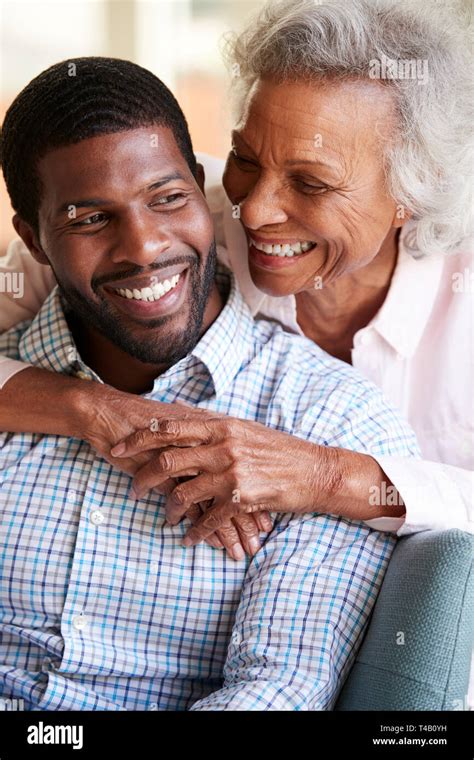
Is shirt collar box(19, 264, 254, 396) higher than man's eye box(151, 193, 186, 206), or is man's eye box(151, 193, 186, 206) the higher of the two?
man's eye box(151, 193, 186, 206)

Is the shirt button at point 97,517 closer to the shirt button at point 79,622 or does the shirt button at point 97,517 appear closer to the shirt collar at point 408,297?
the shirt button at point 79,622

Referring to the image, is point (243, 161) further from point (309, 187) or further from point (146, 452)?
point (146, 452)

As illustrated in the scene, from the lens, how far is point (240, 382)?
169cm

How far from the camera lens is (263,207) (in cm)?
171

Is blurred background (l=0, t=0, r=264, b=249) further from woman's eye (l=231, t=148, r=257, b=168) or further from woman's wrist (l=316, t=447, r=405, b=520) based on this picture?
woman's wrist (l=316, t=447, r=405, b=520)

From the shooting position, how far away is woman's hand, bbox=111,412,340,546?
1.49m

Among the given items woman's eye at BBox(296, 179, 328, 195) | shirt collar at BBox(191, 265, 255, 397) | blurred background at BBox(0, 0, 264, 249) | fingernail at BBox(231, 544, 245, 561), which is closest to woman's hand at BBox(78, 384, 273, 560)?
fingernail at BBox(231, 544, 245, 561)

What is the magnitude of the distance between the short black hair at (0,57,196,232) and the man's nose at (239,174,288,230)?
13cm

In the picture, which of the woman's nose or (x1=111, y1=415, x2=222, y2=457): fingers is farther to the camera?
the woman's nose

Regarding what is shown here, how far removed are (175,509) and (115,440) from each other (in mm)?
154

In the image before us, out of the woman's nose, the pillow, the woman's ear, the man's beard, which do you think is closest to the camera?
the pillow
